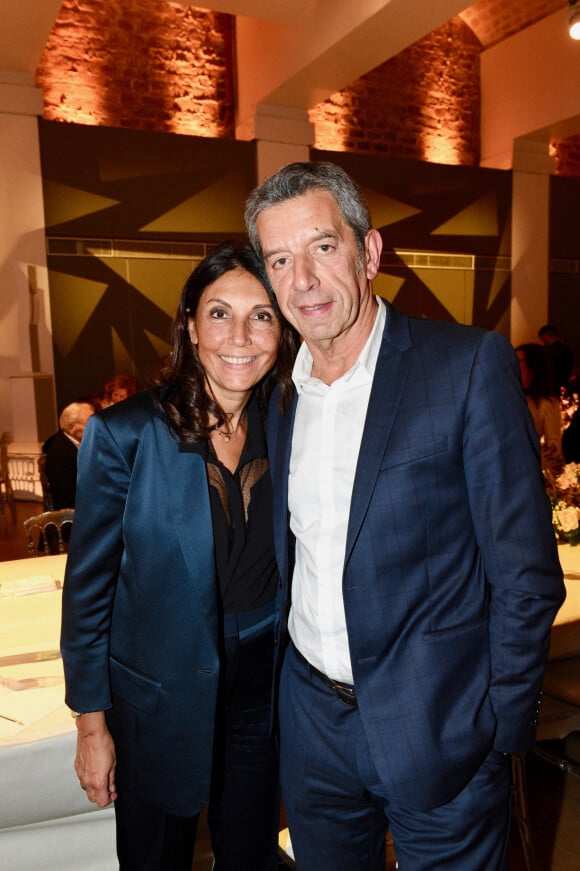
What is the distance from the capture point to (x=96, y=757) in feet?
5.34

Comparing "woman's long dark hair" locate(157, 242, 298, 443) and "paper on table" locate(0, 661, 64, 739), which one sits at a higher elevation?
"woman's long dark hair" locate(157, 242, 298, 443)

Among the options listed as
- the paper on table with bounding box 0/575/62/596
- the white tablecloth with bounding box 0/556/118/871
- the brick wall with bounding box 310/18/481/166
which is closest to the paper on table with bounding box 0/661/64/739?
the white tablecloth with bounding box 0/556/118/871

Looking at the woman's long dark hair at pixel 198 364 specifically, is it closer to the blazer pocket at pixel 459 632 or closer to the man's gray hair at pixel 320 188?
the man's gray hair at pixel 320 188

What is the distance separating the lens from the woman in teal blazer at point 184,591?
5.04ft

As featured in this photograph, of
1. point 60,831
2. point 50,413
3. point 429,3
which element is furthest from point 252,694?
point 50,413

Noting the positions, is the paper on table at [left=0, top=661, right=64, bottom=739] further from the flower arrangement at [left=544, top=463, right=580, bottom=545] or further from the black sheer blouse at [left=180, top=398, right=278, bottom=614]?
Answer: the flower arrangement at [left=544, top=463, right=580, bottom=545]

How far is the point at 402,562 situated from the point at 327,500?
0.20 meters

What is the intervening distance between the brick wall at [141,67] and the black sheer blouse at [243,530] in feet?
24.4

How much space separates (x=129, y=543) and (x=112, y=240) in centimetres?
702

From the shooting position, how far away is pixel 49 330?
777 cm

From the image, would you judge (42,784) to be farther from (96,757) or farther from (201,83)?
(201,83)

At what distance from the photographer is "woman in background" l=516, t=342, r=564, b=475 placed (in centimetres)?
510

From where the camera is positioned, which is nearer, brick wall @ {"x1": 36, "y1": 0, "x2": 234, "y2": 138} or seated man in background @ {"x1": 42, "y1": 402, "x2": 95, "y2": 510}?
seated man in background @ {"x1": 42, "y1": 402, "x2": 95, "y2": 510}

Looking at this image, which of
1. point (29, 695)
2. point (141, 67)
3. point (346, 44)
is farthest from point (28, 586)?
point (141, 67)
